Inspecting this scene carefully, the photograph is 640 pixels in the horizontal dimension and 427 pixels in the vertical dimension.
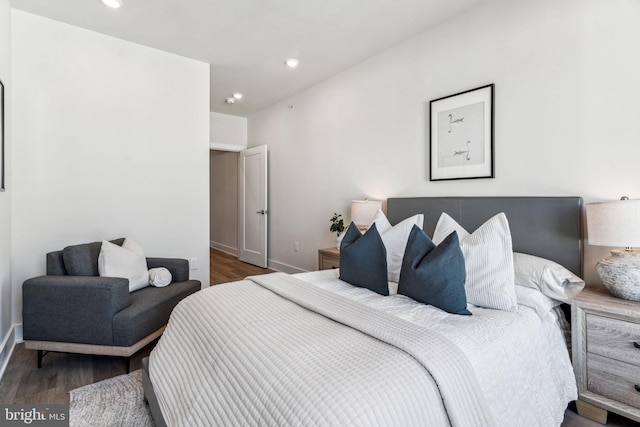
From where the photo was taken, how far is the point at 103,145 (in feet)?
10.1

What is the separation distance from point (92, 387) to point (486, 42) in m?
3.62

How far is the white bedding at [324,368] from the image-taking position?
0.94m

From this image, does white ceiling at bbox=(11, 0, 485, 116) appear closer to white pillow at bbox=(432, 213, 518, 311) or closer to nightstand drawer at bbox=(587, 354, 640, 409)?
white pillow at bbox=(432, 213, 518, 311)

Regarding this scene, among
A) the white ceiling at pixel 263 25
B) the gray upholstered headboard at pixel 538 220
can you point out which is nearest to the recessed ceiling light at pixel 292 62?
the white ceiling at pixel 263 25

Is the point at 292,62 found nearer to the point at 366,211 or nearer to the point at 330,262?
the point at 366,211

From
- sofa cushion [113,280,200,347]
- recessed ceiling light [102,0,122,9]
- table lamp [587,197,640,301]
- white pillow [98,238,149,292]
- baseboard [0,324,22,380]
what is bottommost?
baseboard [0,324,22,380]

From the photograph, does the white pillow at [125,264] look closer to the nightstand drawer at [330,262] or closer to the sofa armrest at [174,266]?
the sofa armrest at [174,266]

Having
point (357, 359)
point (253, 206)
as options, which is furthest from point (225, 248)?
point (357, 359)

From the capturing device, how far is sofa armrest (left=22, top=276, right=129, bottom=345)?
2.08 metres

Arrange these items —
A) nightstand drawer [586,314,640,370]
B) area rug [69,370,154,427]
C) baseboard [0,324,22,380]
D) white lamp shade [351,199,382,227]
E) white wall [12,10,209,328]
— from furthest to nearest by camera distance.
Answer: white lamp shade [351,199,382,227] → white wall [12,10,209,328] → baseboard [0,324,22,380] → area rug [69,370,154,427] → nightstand drawer [586,314,640,370]

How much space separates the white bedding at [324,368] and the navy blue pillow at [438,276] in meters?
0.06

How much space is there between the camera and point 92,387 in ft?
6.46

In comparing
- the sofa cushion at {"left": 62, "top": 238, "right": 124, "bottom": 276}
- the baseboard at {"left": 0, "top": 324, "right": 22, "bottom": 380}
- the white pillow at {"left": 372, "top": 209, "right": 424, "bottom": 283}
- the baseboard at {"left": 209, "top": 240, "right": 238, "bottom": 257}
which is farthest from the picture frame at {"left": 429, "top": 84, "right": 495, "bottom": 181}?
the baseboard at {"left": 209, "top": 240, "right": 238, "bottom": 257}

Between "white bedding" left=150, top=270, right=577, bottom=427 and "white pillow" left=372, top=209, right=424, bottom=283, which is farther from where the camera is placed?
"white pillow" left=372, top=209, right=424, bottom=283
